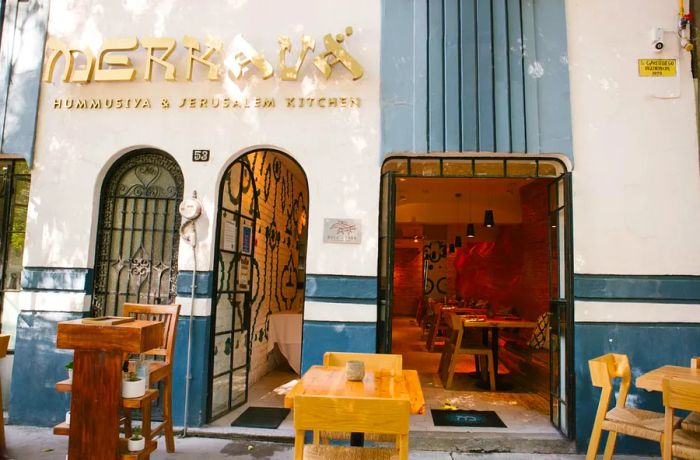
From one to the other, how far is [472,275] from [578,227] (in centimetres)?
900

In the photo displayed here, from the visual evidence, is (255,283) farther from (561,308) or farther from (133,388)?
(561,308)

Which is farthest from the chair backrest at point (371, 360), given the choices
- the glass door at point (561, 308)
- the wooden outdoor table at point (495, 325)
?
the wooden outdoor table at point (495, 325)

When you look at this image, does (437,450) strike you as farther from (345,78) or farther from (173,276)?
(345,78)

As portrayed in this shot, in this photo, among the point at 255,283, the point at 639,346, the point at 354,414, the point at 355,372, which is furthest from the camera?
the point at 255,283

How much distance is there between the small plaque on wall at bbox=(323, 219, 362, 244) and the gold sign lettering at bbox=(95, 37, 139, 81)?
2.42 metres

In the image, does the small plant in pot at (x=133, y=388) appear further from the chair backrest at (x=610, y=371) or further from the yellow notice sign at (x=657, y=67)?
the yellow notice sign at (x=657, y=67)

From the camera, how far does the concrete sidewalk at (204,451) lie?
4.01 meters

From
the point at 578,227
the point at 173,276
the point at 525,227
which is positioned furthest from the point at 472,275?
the point at 173,276

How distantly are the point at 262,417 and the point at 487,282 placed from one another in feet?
26.8

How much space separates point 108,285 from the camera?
195 inches

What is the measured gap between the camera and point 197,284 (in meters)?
4.66

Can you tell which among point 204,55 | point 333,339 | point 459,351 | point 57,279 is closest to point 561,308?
point 459,351

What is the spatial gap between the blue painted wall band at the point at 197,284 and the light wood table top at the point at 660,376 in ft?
11.8

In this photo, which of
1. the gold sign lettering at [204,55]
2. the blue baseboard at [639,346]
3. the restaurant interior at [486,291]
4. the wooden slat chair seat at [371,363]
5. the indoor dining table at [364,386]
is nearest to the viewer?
the indoor dining table at [364,386]
